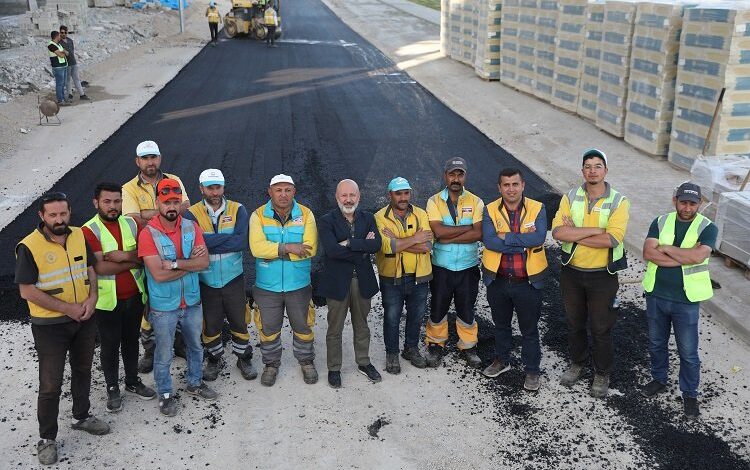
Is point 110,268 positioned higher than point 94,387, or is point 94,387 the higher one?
point 110,268

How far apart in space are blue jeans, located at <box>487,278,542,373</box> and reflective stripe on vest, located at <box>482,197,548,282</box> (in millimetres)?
136

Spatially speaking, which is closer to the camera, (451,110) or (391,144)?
(391,144)

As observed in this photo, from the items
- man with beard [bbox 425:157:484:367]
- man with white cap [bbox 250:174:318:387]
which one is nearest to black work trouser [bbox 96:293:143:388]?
man with white cap [bbox 250:174:318:387]

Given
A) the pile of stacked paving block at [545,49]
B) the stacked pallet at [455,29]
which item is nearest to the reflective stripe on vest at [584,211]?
the pile of stacked paving block at [545,49]

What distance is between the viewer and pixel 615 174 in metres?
13.0

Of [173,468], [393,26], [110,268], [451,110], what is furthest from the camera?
[393,26]

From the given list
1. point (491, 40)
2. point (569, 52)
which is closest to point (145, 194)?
point (569, 52)

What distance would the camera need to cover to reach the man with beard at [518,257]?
6297 mm

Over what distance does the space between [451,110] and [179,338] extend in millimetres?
12704

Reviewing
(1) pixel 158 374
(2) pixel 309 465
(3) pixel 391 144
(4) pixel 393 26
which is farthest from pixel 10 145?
(4) pixel 393 26

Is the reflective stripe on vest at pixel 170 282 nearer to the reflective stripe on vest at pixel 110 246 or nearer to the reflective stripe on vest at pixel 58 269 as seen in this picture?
the reflective stripe on vest at pixel 110 246

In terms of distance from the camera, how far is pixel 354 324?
6805mm

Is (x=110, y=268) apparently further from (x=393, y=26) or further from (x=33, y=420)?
(x=393, y=26)

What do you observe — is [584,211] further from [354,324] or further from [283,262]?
[283,262]
